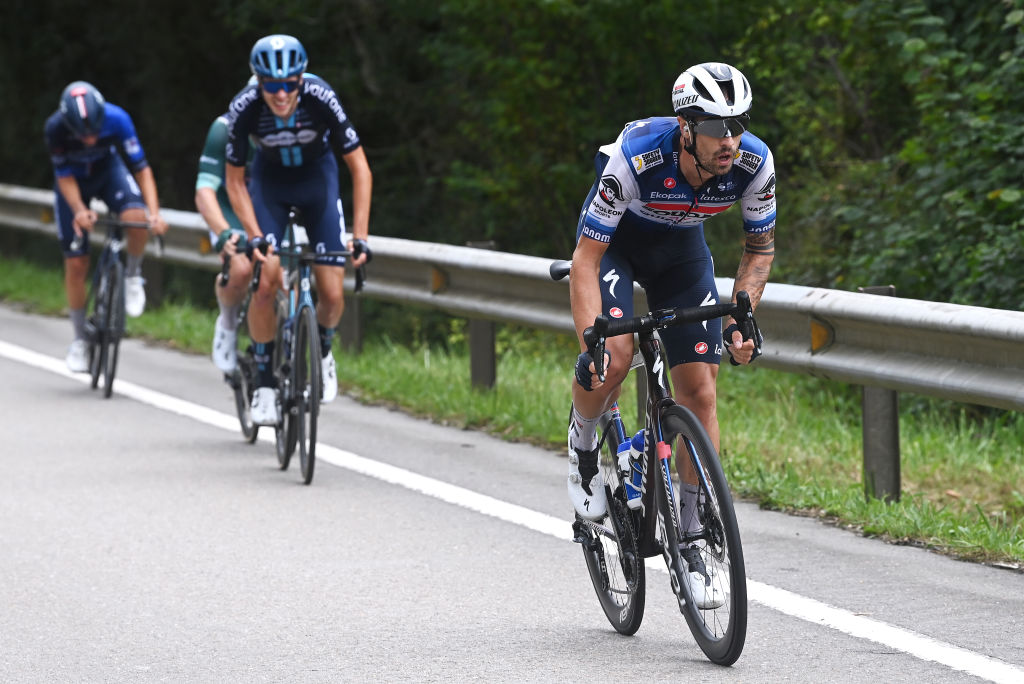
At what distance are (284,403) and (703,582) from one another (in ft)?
12.7

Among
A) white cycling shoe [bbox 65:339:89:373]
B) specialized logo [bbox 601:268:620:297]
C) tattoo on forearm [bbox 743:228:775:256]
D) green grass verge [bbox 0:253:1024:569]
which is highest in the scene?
tattoo on forearm [bbox 743:228:775:256]

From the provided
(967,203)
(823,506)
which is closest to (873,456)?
(823,506)

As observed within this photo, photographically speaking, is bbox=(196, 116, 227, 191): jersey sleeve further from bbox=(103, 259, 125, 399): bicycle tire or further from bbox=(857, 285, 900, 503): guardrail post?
bbox=(857, 285, 900, 503): guardrail post

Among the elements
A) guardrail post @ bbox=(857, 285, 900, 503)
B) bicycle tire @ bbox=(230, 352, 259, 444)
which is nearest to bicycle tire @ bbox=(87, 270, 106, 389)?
bicycle tire @ bbox=(230, 352, 259, 444)

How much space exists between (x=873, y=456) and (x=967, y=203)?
4.23 m

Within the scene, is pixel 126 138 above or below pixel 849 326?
above

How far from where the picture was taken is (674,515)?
204 inches

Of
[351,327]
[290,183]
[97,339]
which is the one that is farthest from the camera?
[351,327]

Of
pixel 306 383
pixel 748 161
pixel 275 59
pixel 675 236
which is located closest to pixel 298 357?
pixel 306 383

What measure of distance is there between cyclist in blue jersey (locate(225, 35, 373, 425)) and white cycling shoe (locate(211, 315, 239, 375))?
0.58 meters

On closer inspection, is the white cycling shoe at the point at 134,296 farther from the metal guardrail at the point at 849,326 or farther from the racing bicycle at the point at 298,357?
the racing bicycle at the point at 298,357

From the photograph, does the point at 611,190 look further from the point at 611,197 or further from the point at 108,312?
the point at 108,312

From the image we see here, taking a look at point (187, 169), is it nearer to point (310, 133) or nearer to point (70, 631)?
point (310, 133)

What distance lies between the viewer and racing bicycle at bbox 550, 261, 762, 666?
493 centimetres
